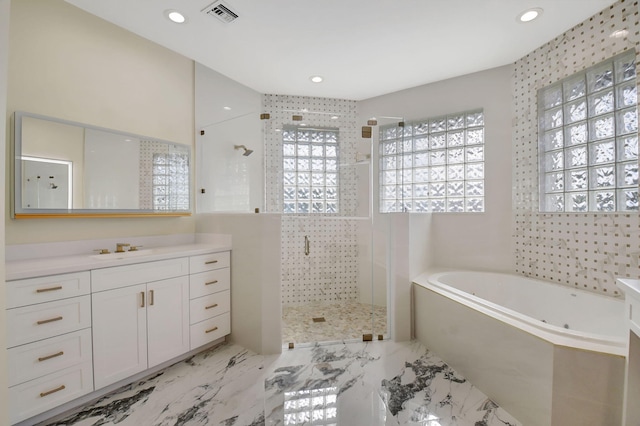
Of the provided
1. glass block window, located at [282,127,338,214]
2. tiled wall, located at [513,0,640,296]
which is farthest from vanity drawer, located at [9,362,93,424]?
tiled wall, located at [513,0,640,296]

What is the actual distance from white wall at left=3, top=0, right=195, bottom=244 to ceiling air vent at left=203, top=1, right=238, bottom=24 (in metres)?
0.78

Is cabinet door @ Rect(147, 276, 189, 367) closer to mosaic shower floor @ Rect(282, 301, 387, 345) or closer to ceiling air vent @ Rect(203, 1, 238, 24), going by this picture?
mosaic shower floor @ Rect(282, 301, 387, 345)

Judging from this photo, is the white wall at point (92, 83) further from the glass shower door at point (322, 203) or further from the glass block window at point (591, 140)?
the glass block window at point (591, 140)

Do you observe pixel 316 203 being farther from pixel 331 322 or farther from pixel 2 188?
pixel 2 188

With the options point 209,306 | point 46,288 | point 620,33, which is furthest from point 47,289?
point 620,33

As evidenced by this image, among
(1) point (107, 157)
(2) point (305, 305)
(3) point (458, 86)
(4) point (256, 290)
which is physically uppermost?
(3) point (458, 86)

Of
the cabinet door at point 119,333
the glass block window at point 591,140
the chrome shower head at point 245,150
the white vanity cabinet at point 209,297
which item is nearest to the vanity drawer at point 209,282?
the white vanity cabinet at point 209,297

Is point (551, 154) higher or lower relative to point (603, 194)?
higher

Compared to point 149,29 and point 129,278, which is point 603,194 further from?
point 149,29

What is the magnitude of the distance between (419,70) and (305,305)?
2587 mm

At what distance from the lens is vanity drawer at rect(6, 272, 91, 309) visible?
4.38 ft

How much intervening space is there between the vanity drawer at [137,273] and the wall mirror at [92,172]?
0.57 metres

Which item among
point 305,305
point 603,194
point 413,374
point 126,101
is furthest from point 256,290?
point 603,194

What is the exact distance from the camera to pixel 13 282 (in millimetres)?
1329
